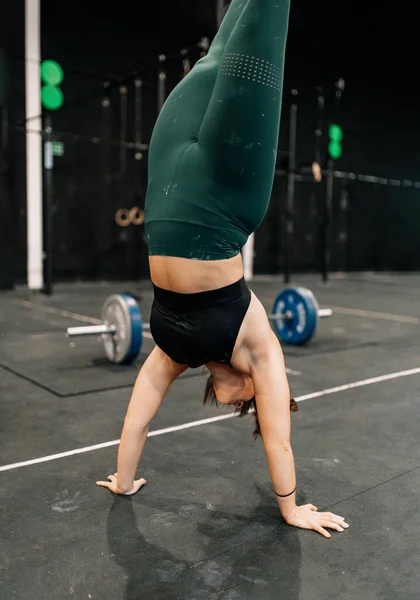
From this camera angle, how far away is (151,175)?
1.28m

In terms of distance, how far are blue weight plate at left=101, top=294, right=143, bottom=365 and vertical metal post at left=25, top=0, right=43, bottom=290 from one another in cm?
384

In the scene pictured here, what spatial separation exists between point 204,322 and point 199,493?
0.60 m

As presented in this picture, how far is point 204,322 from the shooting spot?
1.22 m

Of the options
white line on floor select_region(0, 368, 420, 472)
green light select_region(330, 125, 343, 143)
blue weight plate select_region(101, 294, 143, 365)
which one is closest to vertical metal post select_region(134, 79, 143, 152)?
green light select_region(330, 125, 343, 143)

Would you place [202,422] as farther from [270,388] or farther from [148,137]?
[148,137]

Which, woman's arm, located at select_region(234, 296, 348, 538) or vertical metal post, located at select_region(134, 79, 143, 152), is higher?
vertical metal post, located at select_region(134, 79, 143, 152)

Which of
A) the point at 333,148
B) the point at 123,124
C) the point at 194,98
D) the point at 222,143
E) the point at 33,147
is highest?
the point at 123,124

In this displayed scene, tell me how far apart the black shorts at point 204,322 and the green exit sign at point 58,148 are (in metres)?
6.13

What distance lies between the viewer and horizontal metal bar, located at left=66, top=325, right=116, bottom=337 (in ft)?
9.32

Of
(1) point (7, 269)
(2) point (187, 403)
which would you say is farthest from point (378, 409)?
(1) point (7, 269)

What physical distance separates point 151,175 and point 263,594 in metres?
0.93

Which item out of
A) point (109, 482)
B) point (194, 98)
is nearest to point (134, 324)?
point (109, 482)

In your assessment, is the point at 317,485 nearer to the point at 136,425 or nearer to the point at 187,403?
the point at 136,425

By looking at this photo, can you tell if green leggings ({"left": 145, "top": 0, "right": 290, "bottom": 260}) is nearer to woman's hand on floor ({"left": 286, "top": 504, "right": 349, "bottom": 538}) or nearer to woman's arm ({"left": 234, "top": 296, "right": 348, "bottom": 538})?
woman's arm ({"left": 234, "top": 296, "right": 348, "bottom": 538})
